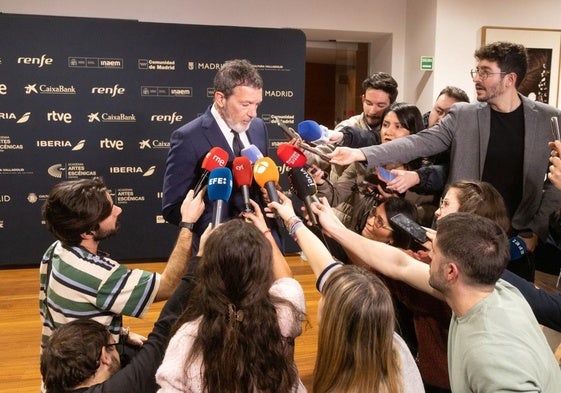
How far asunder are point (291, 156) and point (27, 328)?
2.29m

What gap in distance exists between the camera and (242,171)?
1840 mm

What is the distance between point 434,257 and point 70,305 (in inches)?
40.5

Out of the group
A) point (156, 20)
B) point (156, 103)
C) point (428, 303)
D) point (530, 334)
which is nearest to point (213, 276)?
point (530, 334)

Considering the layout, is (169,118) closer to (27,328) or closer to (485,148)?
(27,328)

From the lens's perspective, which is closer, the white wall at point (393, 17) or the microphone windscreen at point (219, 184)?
the microphone windscreen at point (219, 184)

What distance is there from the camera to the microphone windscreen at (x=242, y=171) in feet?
6.04

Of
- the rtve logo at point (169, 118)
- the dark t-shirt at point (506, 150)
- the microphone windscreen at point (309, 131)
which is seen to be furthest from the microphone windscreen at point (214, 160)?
the rtve logo at point (169, 118)

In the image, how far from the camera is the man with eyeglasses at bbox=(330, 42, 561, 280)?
2.28m

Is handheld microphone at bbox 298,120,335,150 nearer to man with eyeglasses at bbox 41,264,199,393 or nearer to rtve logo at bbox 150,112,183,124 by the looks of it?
man with eyeglasses at bbox 41,264,199,393

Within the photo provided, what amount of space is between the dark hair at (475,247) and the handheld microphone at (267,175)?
600 mm

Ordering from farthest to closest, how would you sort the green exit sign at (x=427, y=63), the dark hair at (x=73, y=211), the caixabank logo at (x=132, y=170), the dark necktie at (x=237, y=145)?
the green exit sign at (x=427, y=63), the caixabank logo at (x=132, y=170), the dark necktie at (x=237, y=145), the dark hair at (x=73, y=211)

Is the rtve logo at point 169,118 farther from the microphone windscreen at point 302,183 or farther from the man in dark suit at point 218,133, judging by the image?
the microphone windscreen at point 302,183

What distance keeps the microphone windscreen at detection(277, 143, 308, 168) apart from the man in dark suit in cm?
22

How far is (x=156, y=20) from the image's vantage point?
4570mm
